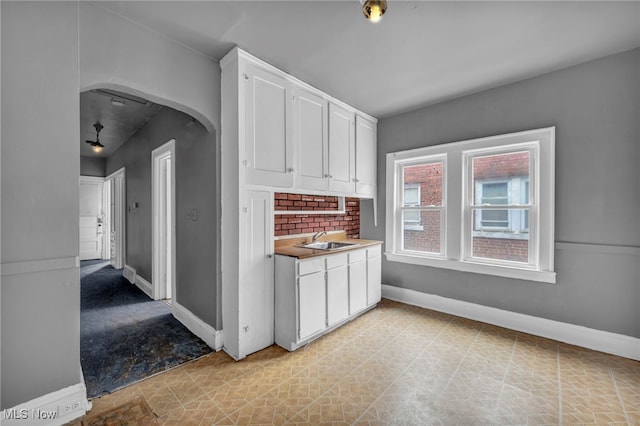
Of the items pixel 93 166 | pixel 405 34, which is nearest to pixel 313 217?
pixel 405 34

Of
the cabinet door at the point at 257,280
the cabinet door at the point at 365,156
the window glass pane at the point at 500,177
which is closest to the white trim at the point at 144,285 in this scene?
the cabinet door at the point at 257,280

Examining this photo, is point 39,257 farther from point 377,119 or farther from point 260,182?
point 377,119

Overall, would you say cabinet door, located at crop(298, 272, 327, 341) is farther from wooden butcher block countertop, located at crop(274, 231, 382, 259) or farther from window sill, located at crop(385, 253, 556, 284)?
window sill, located at crop(385, 253, 556, 284)

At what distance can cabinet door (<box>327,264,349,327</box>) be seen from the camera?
9.84ft

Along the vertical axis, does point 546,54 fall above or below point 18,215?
above

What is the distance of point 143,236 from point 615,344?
5993mm

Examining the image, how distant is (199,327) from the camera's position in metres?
2.96

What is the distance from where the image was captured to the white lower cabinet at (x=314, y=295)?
2.68m

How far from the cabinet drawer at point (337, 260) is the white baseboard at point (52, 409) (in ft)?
6.92

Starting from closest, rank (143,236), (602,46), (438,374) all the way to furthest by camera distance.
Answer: (438,374) → (602,46) → (143,236)

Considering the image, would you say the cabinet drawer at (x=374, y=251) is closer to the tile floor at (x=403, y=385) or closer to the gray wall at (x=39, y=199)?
the tile floor at (x=403, y=385)

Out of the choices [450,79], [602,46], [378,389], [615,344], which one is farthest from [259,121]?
[615,344]

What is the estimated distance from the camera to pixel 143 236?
4.59 meters

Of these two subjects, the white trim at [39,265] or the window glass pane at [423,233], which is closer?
the white trim at [39,265]
